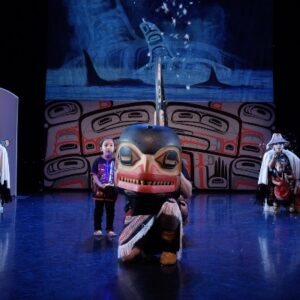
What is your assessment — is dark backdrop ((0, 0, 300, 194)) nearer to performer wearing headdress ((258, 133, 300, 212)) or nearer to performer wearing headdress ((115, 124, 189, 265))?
performer wearing headdress ((258, 133, 300, 212))

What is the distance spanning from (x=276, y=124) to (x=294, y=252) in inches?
265

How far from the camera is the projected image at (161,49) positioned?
30.5 ft

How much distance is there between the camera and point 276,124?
34.2ft

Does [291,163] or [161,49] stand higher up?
[161,49]

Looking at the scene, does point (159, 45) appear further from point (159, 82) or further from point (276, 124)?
point (159, 82)

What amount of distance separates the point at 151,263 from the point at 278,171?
3824 mm

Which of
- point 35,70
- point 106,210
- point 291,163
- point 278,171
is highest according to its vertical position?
point 35,70

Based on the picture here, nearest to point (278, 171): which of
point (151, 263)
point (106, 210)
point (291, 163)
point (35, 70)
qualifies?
point (291, 163)

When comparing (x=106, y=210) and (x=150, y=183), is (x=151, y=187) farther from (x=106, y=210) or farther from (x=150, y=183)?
(x=106, y=210)

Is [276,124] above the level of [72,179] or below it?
above

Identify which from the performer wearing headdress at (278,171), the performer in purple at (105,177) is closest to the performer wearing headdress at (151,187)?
the performer in purple at (105,177)

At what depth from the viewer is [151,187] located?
3.24 metres

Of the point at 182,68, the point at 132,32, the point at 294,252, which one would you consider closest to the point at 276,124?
the point at 182,68

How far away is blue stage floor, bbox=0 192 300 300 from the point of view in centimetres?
283
